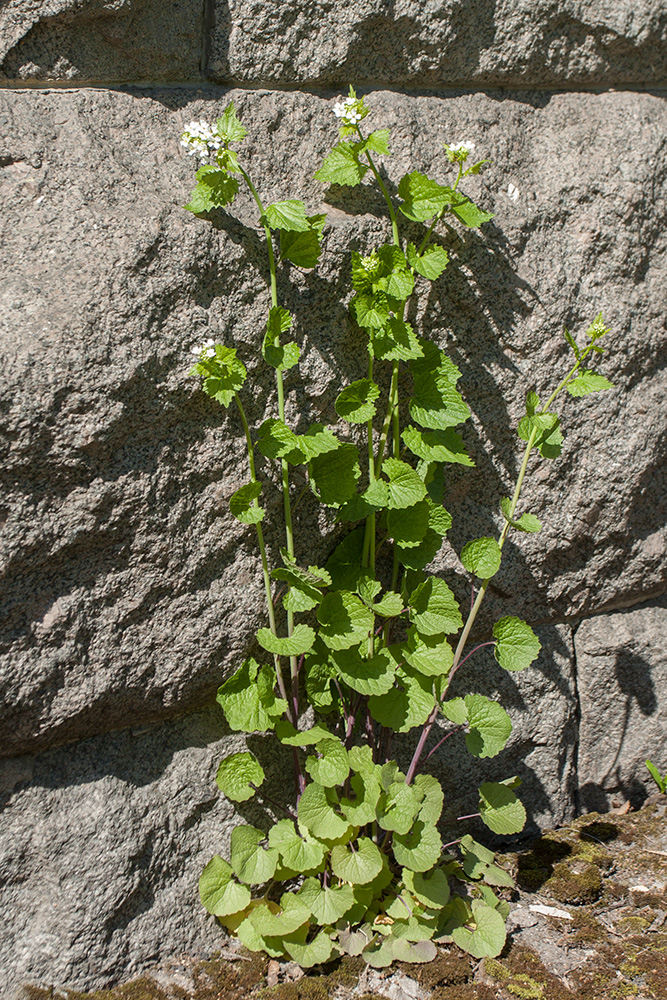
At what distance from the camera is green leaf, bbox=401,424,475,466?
149cm

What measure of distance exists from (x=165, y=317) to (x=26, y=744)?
829 millimetres

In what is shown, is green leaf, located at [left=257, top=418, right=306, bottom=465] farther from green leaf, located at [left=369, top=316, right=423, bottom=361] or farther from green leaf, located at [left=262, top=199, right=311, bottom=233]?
green leaf, located at [left=262, top=199, right=311, bottom=233]

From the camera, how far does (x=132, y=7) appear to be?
1412mm

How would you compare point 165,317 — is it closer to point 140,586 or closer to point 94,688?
point 140,586

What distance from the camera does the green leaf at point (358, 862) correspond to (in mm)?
1401

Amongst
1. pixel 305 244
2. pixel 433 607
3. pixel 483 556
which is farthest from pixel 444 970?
pixel 305 244

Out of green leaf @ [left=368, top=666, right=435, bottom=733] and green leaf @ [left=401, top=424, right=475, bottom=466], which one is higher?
green leaf @ [left=401, top=424, right=475, bottom=466]

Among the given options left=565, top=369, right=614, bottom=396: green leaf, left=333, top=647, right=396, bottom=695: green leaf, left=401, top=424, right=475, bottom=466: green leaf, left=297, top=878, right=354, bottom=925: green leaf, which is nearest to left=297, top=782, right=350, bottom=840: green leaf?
left=297, top=878, right=354, bottom=925: green leaf

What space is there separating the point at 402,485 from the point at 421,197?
1.86 ft

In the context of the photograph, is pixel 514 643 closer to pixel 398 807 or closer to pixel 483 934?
pixel 398 807

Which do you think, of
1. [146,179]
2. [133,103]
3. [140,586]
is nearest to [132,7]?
[133,103]

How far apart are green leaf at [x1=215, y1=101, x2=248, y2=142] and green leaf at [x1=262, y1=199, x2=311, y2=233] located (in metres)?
0.13

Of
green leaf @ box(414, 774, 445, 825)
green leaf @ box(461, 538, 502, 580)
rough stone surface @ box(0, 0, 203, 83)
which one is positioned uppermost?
rough stone surface @ box(0, 0, 203, 83)

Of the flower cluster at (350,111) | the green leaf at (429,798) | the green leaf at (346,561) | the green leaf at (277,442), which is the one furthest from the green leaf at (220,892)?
Result: the flower cluster at (350,111)
